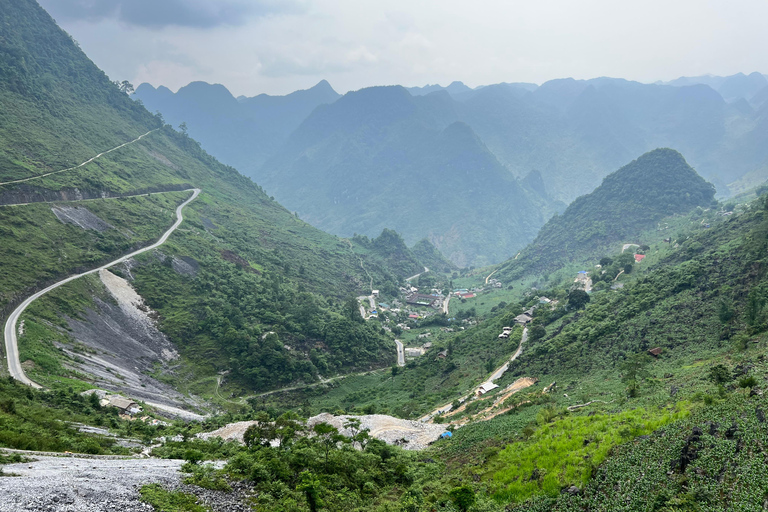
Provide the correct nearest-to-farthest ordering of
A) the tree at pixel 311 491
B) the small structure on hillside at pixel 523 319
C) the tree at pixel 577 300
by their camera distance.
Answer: the tree at pixel 311 491, the tree at pixel 577 300, the small structure on hillside at pixel 523 319

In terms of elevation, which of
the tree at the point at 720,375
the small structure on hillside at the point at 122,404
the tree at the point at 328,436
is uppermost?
the small structure on hillside at the point at 122,404

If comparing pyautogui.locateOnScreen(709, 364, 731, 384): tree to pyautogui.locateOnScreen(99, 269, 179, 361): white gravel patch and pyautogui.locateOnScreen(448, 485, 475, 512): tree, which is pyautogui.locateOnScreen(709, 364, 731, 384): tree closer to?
pyautogui.locateOnScreen(448, 485, 475, 512): tree

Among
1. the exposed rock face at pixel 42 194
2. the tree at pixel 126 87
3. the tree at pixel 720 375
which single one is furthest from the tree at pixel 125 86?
the tree at pixel 720 375

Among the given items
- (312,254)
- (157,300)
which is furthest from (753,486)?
(312,254)

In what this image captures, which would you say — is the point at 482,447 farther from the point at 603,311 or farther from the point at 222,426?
the point at 603,311

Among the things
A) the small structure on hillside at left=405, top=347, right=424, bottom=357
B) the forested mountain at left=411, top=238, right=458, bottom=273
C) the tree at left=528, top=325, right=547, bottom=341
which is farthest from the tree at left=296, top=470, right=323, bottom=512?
the forested mountain at left=411, top=238, right=458, bottom=273

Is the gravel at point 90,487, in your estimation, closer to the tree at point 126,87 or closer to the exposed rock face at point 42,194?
the exposed rock face at point 42,194
